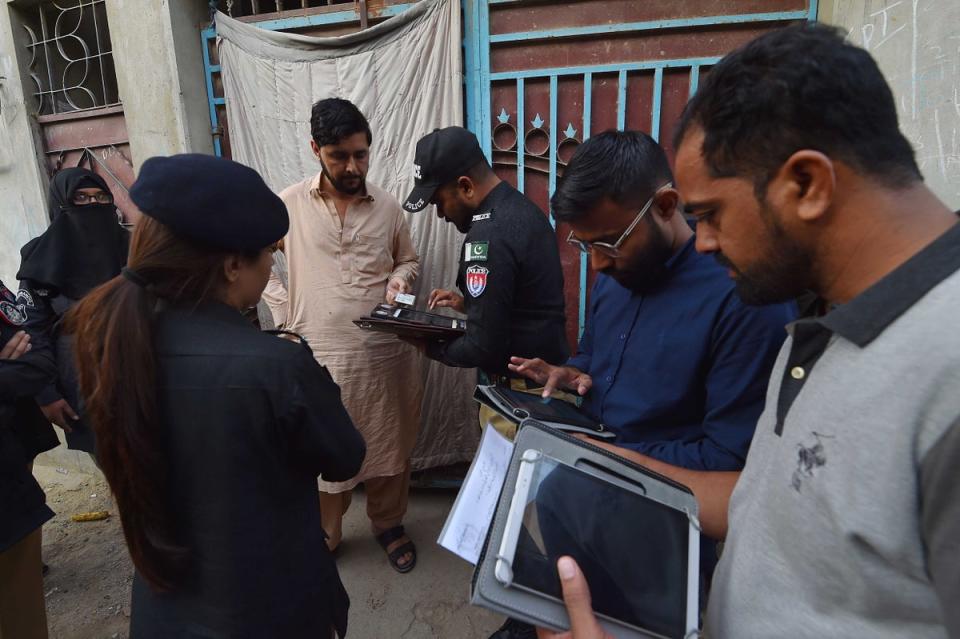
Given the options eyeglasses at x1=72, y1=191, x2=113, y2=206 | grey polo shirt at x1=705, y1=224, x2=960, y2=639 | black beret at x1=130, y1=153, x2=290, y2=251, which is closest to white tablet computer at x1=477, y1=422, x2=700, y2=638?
grey polo shirt at x1=705, y1=224, x2=960, y2=639

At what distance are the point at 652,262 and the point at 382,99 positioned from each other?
2.11 metres

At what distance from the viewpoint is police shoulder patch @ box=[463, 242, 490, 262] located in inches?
74.2

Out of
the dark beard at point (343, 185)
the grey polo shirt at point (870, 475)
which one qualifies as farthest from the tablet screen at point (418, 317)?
the grey polo shirt at point (870, 475)

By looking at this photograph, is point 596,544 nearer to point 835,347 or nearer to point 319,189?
point 835,347

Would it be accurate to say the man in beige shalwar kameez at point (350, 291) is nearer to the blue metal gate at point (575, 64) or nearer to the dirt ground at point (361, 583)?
the dirt ground at point (361, 583)

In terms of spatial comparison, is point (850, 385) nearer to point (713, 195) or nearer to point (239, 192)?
point (713, 195)

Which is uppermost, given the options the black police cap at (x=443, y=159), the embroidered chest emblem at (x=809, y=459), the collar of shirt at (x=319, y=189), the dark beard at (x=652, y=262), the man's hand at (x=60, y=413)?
the black police cap at (x=443, y=159)

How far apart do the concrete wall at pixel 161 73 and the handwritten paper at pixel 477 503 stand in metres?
3.01

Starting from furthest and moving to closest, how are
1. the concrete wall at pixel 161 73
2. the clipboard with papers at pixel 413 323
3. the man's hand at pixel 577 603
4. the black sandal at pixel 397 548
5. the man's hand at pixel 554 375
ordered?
the concrete wall at pixel 161 73 → the black sandal at pixel 397 548 → the clipboard with papers at pixel 413 323 → the man's hand at pixel 554 375 → the man's hand at pixel 577 603

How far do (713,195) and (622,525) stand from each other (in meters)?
0.58

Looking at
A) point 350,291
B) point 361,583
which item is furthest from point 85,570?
point 350,291

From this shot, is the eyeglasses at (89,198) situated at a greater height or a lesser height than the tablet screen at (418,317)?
greater

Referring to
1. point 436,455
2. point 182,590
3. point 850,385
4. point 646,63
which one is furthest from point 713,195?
point 436,455

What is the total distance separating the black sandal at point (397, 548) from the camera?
2.65 meters
